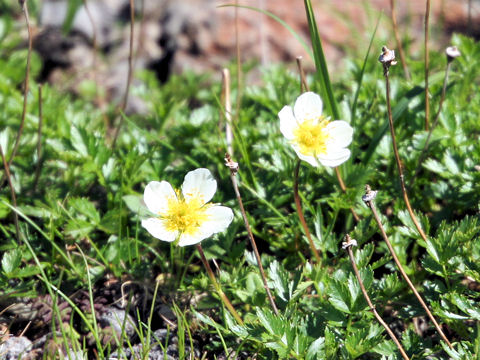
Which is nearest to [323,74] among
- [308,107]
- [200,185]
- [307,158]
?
[308,107]

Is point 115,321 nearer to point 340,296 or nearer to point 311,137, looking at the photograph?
point 340,296

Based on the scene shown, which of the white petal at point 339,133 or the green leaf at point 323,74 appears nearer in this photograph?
the white petal at point 339,133

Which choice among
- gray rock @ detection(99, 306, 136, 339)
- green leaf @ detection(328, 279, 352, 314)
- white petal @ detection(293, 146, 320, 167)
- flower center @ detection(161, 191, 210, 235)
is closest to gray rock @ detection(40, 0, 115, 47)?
gray rock @ detection(99, 306, 136, 339)

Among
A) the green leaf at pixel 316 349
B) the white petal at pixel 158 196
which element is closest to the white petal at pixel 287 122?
the white petal at pixel 158 196

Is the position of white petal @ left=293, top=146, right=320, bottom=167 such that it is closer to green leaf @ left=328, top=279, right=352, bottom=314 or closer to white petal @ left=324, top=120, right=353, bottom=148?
white petal @ left=324, top=120, right=353, bottom=148

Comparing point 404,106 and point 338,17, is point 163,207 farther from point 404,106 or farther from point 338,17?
point 338,17

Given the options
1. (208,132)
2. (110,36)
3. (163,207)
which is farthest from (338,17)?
(163,207)

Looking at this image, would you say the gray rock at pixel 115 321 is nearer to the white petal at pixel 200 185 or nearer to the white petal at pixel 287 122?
the white petal at pixel 200 185
